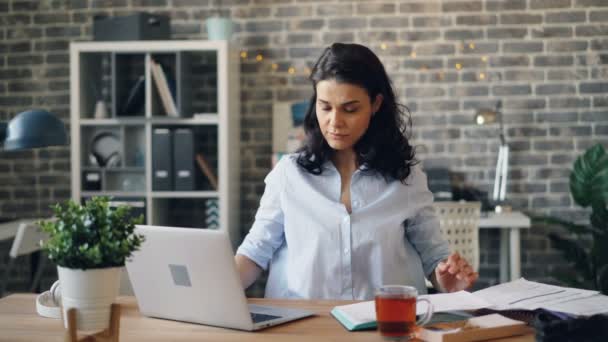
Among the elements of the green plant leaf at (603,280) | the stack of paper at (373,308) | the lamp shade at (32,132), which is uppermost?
the lamp shade at (32,132)

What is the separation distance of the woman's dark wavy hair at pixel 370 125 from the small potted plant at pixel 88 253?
0.91 meters

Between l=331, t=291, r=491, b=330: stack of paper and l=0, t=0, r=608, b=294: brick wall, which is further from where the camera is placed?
l=0, t=0, r=608, b=294: brick wall

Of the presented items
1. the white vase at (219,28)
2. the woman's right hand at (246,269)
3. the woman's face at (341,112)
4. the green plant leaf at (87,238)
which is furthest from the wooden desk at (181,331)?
the white vase at (219,28)

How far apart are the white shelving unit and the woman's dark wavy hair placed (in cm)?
196

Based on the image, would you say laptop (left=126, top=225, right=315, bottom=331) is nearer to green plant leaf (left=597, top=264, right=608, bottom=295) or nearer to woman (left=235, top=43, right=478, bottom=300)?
woman (left=235, top=43, right=478, bottom=300)

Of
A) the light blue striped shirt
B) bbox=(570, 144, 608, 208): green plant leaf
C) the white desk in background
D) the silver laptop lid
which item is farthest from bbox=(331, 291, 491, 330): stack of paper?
bbox=(570, 144, 608, 208): green plant leaf

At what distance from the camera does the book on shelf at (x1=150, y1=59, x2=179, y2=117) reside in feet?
13.6

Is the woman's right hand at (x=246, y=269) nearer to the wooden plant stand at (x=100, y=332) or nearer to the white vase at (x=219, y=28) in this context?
the wooden plant stand at (x=100, y=332)

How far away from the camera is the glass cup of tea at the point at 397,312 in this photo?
4.60ft

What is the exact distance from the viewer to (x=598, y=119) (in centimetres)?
424

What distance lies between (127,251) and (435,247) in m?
1.05

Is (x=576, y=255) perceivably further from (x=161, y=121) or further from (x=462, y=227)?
(x=161, y=121)

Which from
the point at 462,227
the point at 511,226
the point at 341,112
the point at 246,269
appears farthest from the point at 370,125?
the point at 511,226

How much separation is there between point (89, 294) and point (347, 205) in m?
0.96
